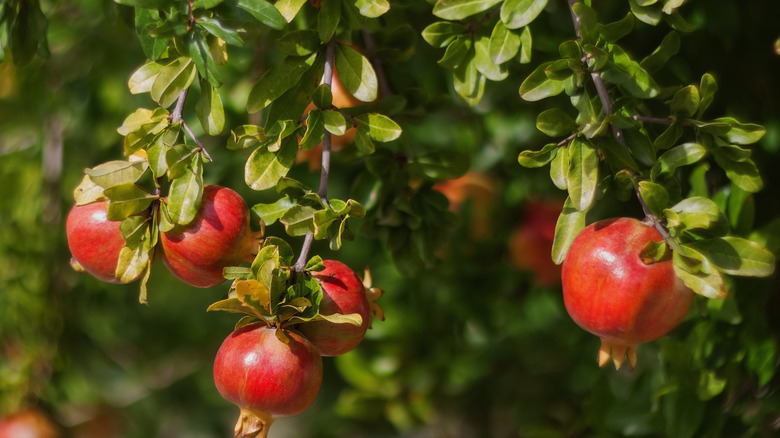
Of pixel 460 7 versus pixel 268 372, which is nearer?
pixel 268 372

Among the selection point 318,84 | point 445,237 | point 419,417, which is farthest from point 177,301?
point 318,84

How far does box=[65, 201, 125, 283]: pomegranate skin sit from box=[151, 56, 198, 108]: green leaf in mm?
109

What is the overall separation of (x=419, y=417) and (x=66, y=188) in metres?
0.78

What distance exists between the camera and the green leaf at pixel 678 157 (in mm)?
742

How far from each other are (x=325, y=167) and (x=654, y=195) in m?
0.27

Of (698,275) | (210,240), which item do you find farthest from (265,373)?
(698,275)

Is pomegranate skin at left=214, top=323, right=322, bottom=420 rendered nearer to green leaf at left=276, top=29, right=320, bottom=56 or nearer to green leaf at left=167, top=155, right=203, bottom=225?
green leaf at left=167, top=155, right=203, bottom=225

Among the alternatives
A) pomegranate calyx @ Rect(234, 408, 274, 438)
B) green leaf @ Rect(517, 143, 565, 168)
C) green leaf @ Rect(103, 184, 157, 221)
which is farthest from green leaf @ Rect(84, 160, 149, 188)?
green leaf @ Rect(517, 143, 565, 168)

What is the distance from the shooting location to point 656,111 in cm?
115

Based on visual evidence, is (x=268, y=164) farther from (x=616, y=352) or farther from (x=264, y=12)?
(x=616, y=352)

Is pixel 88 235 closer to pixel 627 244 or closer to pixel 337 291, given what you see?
pixel 337 291

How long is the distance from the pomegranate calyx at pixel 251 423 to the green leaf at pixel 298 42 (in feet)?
1.04

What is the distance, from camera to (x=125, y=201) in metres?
0.75

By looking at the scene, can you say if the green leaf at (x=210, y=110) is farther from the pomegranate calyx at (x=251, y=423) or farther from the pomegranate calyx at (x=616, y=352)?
the pomegranate calyx at (x=616, y=352)
